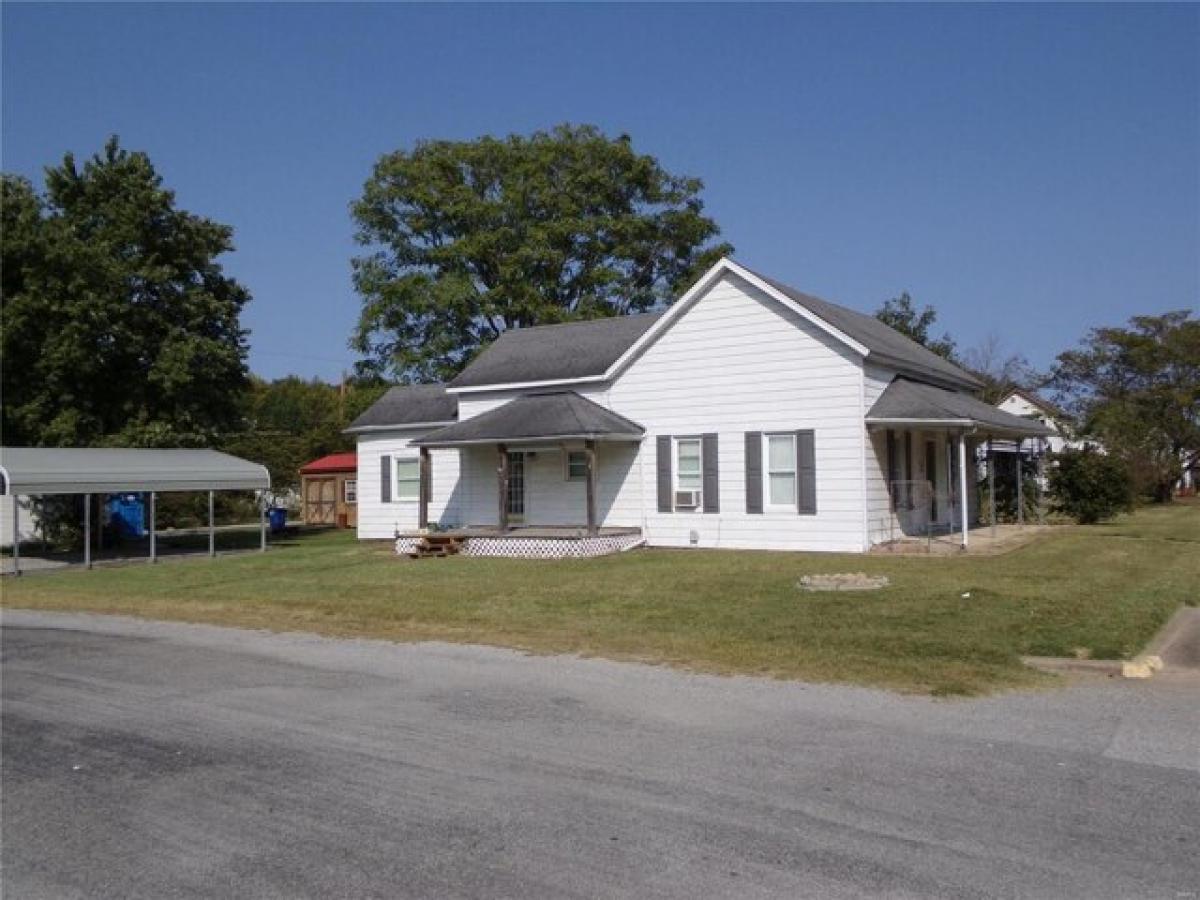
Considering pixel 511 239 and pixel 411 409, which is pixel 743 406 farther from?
pixel 511 239

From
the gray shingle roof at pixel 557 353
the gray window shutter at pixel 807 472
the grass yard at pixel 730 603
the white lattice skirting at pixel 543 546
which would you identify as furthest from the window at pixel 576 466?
the gray window shutter at pixel 807 472

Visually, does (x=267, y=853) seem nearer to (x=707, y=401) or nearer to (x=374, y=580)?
(x=374, y=580)

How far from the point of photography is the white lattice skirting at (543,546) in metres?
21.7

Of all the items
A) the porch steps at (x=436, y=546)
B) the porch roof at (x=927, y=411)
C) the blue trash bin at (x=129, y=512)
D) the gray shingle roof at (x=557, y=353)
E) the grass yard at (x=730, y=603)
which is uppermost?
the gray shingle roof at (x=557, y=353)

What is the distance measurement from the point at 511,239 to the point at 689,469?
21.7m

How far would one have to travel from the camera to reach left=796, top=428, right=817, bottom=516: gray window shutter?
21000 millimetres

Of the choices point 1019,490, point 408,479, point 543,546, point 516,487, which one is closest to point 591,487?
point 543,546

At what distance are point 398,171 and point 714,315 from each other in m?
25.0

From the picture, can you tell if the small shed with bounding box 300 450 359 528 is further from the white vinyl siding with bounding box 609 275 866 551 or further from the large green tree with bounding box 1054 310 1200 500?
the large green tree with bounding box 1054 310 1200 500

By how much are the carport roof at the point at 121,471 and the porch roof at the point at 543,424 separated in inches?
222

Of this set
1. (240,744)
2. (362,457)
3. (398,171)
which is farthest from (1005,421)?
(398,171)

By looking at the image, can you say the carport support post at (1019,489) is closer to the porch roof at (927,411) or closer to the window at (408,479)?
the porch roof at (927,411)

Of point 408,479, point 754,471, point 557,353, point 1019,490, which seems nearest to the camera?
point 754,471

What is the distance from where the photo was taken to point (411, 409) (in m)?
29.7
